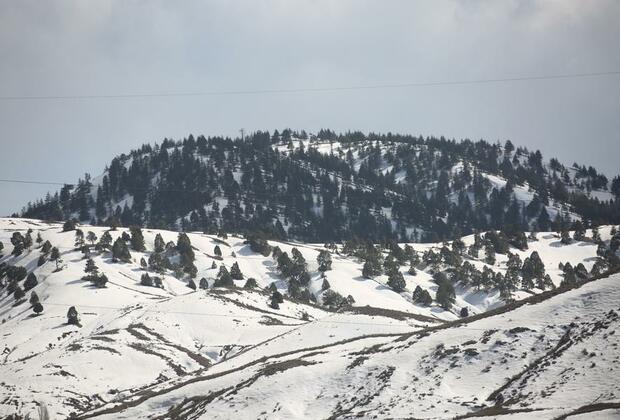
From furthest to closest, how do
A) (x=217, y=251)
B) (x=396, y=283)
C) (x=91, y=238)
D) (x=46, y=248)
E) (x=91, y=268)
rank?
(x=217, y=251), (x=91, y=238), (x=396, y=283), (x=46, y=248), (x=91, y=268)

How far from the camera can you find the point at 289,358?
6106 cm

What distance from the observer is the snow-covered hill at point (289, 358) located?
41.4 meters

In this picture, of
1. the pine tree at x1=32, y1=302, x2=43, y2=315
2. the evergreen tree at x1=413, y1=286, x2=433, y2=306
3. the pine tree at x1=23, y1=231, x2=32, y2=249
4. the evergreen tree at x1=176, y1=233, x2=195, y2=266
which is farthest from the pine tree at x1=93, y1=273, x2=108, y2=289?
the evergreen tree at x1=413, y1=286, x2=433, y2=306

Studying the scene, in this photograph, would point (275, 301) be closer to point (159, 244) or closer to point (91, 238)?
point (159, 244)

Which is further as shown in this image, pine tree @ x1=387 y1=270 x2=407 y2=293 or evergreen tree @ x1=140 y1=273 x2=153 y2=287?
pine tree @ x1=387 y1=270 x2=407 y2=293

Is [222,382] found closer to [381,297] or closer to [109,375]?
[109,375]

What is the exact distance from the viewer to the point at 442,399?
41469 mm

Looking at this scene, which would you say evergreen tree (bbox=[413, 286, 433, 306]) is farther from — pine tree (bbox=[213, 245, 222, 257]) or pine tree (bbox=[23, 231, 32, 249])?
pine tree (bbox=[23, 231, 32, 249])

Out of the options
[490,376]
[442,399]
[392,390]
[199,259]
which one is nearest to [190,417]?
[392,390]

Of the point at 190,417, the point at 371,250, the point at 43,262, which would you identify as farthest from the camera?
the point at 371,250

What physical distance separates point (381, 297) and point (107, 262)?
6757 centimetres

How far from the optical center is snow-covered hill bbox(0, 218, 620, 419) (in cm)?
4141

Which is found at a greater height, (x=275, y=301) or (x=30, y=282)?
(x=30, y=282)

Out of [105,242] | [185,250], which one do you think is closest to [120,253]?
[105,242]
